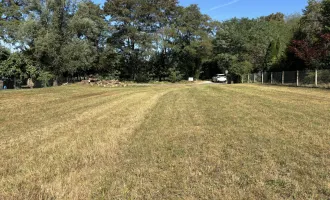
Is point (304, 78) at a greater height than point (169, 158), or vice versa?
point (304, 78)

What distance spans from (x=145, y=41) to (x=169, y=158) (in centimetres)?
3962

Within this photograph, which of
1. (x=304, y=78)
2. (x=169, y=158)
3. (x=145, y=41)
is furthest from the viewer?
(x=145, y=41)

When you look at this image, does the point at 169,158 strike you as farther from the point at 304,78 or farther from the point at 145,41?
the point at 145,41

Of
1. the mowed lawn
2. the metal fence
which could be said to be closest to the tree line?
the metal fence

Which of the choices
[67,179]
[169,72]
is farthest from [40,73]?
[67,179]

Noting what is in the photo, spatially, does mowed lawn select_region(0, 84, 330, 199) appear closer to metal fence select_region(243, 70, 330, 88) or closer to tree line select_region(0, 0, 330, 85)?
metal fence select_region(243, 70, 330, 88)

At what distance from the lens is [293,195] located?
3.01 m

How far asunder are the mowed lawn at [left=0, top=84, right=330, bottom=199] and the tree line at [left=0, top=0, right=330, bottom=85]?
56.8ft

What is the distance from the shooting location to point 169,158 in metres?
4.29

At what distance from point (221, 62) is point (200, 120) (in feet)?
121

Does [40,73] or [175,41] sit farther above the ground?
[175,41]

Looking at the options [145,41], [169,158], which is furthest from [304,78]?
[145,41]

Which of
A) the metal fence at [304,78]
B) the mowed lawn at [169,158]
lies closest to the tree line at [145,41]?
the metal fence at [304,78]

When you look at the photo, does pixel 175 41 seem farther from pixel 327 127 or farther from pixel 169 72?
pixel 327 127
